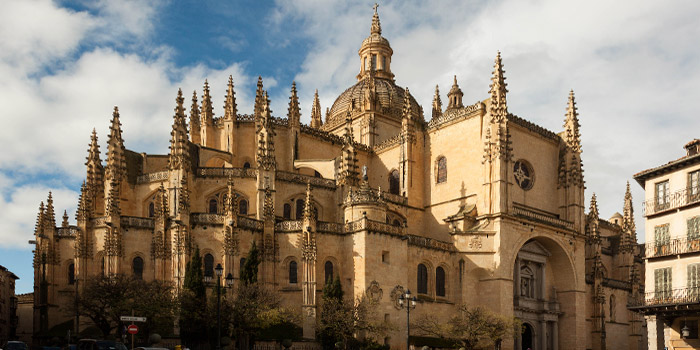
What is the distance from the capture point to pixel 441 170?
51094mm

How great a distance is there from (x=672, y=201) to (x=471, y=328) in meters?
13.3

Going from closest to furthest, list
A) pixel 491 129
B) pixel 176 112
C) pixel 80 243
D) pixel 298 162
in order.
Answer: pixel 80 243 < pixel 176 112 < pixel 491 129 < pixel 298 162

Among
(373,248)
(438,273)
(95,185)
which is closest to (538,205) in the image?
(438,273)

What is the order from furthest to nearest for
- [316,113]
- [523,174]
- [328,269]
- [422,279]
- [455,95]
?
[316,113], [455,95], [523,174], [422,279], [328,269]

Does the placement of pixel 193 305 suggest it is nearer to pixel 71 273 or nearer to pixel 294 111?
pixel 71 273

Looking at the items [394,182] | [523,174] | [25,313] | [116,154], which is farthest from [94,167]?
[25,313]

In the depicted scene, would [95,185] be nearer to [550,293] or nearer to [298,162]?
[298,162]

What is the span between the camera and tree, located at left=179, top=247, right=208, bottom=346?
1401 inches

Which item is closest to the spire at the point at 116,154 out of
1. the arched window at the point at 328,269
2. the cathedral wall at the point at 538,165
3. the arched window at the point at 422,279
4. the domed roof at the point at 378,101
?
the arched window at the point at 328,269

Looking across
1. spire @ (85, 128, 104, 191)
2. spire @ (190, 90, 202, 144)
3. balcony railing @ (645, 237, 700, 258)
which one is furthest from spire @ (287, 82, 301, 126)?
balcony railing @ (645, 237, 700, 258)

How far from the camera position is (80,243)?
3962 centimetres

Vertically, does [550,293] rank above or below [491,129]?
below

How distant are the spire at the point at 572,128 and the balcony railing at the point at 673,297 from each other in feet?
69.9

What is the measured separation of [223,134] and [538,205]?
23.4 meters
